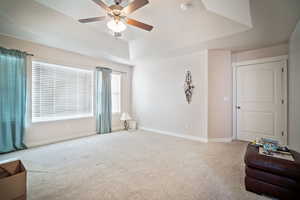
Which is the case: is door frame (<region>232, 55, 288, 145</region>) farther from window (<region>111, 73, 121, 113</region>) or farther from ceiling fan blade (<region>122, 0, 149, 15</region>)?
window (<region>111, 73, 121, 113</region>)

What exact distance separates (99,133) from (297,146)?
484 cm

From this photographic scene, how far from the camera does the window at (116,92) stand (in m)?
5.33

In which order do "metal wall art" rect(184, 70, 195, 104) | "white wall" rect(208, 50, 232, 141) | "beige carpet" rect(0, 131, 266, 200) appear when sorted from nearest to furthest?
"beige carpet" rect(0, 131, 266, 200), "white wall" rect(208, 50, 232, 141), "metal wall art" rect(184, 70, 195, 104)

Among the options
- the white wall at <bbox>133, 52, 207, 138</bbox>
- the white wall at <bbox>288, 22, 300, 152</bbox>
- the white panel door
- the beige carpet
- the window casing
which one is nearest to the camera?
the beige carpet

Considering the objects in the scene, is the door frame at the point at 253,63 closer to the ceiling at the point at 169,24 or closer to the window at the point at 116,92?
the ceiling at the point at 169,24

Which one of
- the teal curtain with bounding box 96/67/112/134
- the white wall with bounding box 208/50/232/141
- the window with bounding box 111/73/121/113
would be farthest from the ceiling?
the window with bounding box 111/73/121/113

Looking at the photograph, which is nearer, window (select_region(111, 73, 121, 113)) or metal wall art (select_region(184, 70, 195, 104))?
metal wall art (select_region(184, 70, 195, 104))

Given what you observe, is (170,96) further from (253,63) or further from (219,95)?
(253,63)

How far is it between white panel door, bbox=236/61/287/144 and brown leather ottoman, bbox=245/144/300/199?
2.25 metres

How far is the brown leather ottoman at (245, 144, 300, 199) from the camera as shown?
1549 millimetres

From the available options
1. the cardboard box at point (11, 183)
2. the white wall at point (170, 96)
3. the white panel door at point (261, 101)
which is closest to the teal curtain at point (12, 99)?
the cardboard box at point (11, 183)

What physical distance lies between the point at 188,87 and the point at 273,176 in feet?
9.69

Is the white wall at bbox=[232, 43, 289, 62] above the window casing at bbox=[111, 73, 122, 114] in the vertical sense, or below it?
→ above

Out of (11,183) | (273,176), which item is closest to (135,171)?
(11,183)
